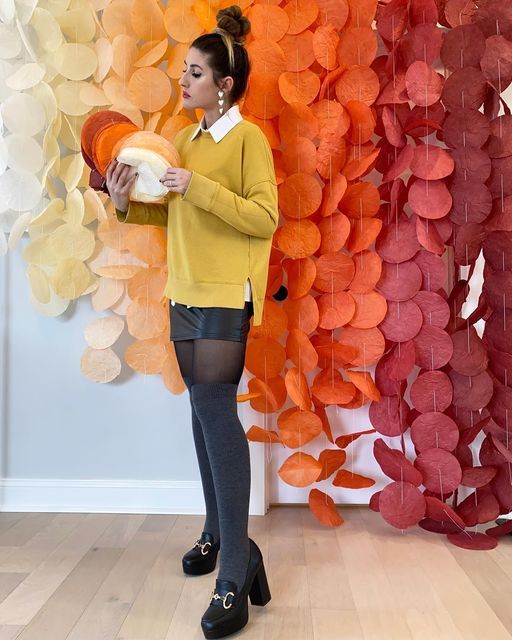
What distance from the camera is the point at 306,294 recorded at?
6.39 feet

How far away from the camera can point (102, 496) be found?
212 cm

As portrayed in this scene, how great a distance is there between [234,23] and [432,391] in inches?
44.5

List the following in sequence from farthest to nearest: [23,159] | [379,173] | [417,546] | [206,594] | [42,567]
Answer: [379,173] < [23,159] < [417,546] < [42,567] < [206,594]

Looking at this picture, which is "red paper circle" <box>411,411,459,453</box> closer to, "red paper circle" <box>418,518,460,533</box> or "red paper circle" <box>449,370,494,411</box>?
"red paper circle" <box>449,370,494,411</box>

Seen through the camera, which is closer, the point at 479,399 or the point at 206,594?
the point at 206,594

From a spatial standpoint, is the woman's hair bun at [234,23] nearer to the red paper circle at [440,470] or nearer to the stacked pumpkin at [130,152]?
the stacked pumpkin at [130,152]

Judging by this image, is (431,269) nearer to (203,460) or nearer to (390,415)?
(390,415)

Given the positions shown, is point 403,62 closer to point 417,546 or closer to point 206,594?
point 417,546

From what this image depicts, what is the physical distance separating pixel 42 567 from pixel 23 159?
1148 millimetres

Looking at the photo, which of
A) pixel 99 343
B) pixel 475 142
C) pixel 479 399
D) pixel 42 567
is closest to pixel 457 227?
pixel 475 142

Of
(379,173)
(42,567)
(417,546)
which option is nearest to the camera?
(42,567)

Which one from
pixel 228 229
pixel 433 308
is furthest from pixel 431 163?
pixel 228 229

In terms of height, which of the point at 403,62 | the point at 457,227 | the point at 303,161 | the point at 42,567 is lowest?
the point at 42,567

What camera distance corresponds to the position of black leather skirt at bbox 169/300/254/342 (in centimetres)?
144
